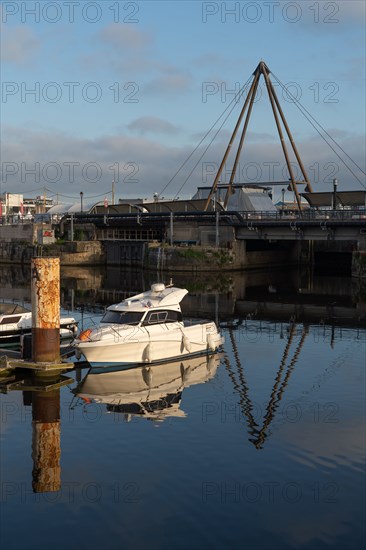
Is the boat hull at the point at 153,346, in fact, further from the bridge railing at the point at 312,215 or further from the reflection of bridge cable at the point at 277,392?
the bridge railing at the point at 312,215

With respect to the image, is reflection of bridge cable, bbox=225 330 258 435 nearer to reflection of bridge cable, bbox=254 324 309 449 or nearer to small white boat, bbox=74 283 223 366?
reflection of bridge cable, bbox=254 324 309 449

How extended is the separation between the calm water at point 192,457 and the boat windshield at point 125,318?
2.72 m

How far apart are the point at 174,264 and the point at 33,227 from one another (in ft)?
105

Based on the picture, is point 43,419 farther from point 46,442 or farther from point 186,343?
point 186,343

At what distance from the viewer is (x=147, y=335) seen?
33.6 metres

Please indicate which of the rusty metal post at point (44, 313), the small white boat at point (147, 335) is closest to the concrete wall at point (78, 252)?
the small white boat at point (147, 335)

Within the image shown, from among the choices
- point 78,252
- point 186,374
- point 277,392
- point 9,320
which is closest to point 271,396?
point 277,392

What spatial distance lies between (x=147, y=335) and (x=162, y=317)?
5.59 feet

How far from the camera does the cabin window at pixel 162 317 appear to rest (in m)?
34.2

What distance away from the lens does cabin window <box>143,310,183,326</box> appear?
112 feet

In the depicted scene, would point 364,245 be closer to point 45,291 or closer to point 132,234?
point 132,234

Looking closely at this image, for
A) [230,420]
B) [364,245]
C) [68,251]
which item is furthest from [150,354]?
[68,251]

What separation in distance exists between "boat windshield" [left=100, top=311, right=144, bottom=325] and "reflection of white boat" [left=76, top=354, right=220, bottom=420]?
8.28ft

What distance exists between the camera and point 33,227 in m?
109
